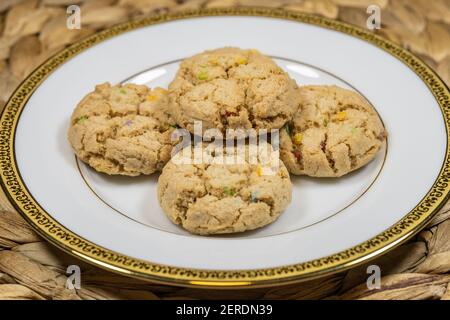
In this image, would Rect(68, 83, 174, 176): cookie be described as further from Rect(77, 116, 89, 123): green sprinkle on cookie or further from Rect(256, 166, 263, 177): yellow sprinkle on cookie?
Rect(256, 166, 263, 177): yellow sprinkle on cookie

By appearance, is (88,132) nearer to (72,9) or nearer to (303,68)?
(303,68)

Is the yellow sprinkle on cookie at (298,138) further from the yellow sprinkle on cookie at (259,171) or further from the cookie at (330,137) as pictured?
the yellow sprinkle on cookie at (259,171)

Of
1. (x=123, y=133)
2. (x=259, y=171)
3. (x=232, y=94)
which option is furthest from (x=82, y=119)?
(x=259, y=171)

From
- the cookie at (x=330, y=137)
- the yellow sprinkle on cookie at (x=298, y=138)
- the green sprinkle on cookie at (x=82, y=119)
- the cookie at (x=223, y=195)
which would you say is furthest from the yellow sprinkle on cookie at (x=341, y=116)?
the green sprinkle on cookie at (x=82, y=119)

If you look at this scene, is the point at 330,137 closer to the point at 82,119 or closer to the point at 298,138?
the point at 298,138


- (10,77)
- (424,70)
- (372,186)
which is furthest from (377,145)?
(10,77)

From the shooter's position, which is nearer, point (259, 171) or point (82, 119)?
point (259, 171)
